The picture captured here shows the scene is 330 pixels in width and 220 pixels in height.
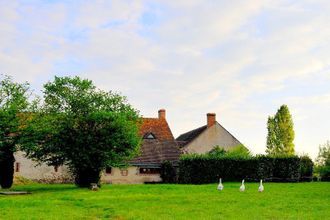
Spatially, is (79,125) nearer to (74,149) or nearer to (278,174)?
(74,149)

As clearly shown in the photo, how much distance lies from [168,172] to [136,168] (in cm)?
541

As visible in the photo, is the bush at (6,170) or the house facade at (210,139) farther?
the house facade at (210,139)

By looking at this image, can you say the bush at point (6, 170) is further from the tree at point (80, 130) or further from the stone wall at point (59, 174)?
the stone wall at point (59, 174)

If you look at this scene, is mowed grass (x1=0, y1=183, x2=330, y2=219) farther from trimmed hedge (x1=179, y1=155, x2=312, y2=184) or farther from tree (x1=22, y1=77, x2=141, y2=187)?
trimmed hedge (x1=179, y1=155, x2=312, y2=184)

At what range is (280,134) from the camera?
96062 millimetres

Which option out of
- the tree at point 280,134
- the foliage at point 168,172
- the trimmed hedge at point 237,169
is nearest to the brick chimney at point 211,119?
the foliage at point 168,172

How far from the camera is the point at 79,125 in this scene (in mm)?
50156

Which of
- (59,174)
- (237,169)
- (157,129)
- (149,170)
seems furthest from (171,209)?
(157,129)

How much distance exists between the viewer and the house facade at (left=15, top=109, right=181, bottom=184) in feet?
215

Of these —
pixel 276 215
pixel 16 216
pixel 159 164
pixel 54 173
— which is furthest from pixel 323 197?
pixel 54 173

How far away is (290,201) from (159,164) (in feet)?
126

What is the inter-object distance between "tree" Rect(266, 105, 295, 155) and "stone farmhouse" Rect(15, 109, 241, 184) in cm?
2016

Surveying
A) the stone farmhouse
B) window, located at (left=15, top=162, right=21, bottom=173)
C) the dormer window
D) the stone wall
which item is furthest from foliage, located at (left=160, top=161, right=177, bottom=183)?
window, located at (left=15, top=162, right=21, bottom=173)

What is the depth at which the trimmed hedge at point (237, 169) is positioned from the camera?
198 ft
